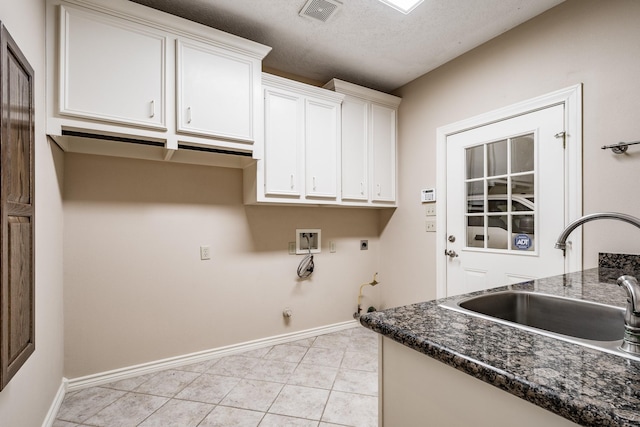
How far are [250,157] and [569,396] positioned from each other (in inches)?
90.7

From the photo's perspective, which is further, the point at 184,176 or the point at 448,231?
the point at 448,231

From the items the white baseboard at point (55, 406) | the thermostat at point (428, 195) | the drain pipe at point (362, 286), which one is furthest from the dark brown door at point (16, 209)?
the thermostat at point (428, 195)

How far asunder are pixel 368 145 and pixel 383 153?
0.21 m

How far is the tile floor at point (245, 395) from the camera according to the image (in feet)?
6.00

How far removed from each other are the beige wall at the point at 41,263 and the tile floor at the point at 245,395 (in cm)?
32

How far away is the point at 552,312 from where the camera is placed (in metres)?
1.18

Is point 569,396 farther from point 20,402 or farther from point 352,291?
point 352,291

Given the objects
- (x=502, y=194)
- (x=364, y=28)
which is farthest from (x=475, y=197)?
(x=364, y=28)

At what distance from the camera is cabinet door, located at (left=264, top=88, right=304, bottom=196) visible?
2.60 metres

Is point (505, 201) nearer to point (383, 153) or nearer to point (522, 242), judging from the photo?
point (522, 242)

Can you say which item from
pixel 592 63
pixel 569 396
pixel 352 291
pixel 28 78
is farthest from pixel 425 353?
pixel 352 291

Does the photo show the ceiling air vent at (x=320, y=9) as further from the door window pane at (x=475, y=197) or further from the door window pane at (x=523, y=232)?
the door window pane at (x=523, y=232)

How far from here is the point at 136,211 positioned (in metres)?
2.38

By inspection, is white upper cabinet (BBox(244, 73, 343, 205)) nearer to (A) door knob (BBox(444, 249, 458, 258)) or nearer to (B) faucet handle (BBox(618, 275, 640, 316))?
(A) door knob (BBox(444, 249, 458, 258))
